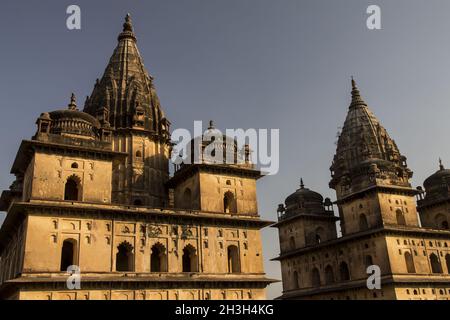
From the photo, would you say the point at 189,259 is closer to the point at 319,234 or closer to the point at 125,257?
the point at 125,257

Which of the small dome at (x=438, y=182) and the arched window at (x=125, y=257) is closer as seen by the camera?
the arched window at (x=125, y=257)

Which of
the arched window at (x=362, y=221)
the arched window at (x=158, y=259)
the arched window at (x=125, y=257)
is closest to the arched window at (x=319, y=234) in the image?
the arched window at (x=362, y=221)

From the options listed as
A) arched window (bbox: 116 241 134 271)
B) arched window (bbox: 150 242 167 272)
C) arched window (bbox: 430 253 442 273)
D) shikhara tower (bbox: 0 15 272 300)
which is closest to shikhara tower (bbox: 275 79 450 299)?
arched window (bbox: 430 253 442 273)

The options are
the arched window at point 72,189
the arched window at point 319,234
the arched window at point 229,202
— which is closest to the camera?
the arched window at point 72,189

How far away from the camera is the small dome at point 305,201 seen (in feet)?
172

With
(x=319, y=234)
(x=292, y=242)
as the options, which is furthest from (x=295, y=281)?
(x=319, y=234)

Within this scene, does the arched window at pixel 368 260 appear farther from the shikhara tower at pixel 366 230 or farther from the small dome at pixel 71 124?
the small dome at pixel 71 124

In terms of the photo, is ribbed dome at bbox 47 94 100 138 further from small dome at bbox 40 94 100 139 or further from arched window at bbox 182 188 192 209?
arched window at bbox 182 188 192 209

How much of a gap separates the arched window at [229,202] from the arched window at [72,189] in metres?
10.8

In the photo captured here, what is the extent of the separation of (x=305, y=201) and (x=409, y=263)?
1367 centimetres

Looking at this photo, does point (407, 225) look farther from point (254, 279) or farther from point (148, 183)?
point (148, 183)

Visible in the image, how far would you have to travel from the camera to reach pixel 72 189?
32.2 metres

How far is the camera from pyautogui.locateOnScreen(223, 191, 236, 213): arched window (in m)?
35.8

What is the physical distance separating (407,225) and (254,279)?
18.1m
